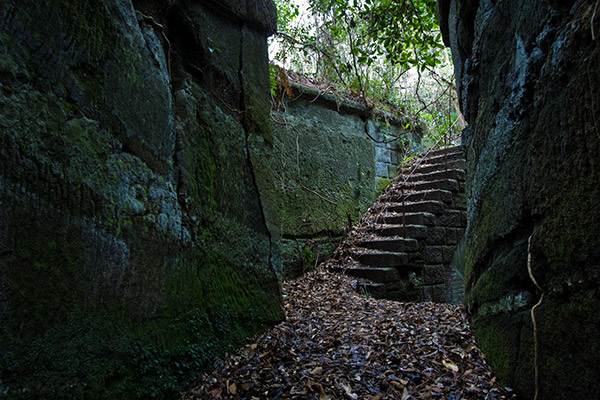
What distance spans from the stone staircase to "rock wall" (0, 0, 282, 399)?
87.2 inches

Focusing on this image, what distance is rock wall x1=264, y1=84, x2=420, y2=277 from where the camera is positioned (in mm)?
4898

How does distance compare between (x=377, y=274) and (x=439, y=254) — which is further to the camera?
(x=439, y=254)

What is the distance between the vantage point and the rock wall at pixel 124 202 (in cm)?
129

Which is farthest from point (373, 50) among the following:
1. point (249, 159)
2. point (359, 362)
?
point (359, 362)

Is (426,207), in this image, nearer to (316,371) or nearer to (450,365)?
(450,365)

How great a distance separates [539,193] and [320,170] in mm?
4141

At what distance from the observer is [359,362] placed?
2.02 metres

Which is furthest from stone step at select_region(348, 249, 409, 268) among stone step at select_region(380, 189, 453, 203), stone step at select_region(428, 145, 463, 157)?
stone step at select_region(428, 145, 463, 157)

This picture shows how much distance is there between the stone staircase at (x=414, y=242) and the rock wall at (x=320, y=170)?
35 cm

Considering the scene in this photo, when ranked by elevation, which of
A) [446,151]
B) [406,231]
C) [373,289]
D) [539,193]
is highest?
[446,151]

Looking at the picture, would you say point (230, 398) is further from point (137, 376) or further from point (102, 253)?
point (102, 253)

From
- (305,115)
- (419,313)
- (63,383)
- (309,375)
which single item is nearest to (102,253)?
(63,383)

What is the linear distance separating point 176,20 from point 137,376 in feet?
6.44

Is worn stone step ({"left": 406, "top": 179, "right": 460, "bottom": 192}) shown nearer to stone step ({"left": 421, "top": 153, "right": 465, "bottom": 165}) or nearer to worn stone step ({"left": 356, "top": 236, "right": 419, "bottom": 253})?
stone step ({"left": 421, "top": 153, "right": 465, "bottom": 165})
